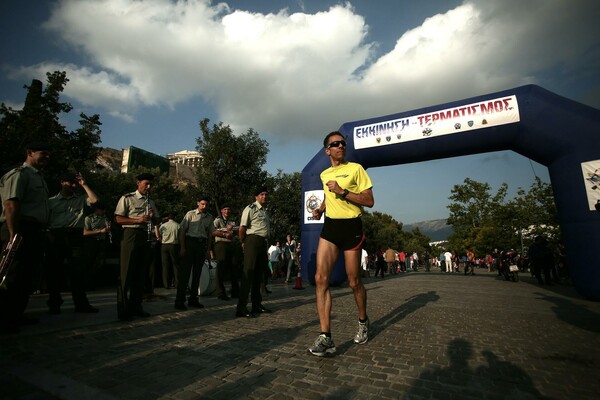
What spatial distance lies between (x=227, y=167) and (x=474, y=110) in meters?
21.2

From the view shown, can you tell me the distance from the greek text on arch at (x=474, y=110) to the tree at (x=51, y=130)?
587 inches

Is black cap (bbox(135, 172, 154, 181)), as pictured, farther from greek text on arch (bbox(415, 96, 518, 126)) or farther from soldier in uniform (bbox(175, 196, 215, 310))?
greek text on arch (bbox(415, 96, 518, 126))

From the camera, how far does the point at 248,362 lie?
8.63 feet

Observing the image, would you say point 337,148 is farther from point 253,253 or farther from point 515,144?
point 515,144

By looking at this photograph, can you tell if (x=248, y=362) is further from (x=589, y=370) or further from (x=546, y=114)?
(x=546, y=114)

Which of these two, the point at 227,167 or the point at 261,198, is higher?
the point at 227,167

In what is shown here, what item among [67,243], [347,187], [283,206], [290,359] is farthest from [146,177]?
[283,206]

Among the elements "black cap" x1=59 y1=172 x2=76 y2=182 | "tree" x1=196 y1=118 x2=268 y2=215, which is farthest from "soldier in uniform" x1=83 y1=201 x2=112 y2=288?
"tree" x1=196 y1=118 x2=268 y2=215

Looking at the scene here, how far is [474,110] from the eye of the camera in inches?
365

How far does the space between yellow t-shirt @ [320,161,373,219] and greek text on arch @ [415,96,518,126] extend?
7750mm

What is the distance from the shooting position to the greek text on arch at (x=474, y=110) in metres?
8.71

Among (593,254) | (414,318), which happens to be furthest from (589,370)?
(593,254)

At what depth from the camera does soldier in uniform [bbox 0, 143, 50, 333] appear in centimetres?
324

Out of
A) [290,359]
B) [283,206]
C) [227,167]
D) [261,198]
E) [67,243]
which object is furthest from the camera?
[283,206]
